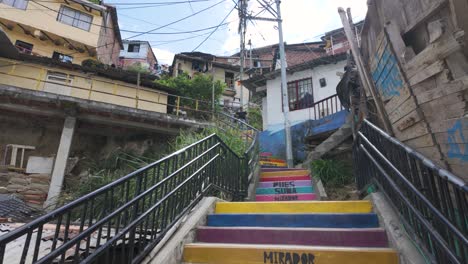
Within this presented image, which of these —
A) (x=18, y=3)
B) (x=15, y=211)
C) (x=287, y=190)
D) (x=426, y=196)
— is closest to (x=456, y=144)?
(x=426, y=196)

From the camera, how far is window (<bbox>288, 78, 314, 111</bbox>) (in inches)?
499

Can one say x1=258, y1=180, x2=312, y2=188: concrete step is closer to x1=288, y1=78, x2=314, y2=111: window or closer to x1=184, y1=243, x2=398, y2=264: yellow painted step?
x1=184, y1=243, x2=398, y2=264: yellow painted step

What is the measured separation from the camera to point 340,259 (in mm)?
2152

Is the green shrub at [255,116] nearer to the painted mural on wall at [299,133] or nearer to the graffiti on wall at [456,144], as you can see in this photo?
the painted mural on wall at [299,133]

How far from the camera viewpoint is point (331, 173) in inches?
238

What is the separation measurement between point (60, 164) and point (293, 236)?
30.9 feet

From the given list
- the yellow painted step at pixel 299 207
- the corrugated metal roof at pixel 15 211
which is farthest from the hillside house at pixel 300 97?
the corrugated metal roof at pixel 15 211

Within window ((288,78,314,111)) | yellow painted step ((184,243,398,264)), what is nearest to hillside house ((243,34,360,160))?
window ((288,78,314,111))

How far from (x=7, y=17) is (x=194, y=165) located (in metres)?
18.8

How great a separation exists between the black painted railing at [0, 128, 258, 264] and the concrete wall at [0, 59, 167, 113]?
27.1 ft

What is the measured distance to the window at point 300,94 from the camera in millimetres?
12664

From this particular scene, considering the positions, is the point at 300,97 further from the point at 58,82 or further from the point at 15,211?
the point at 58,82

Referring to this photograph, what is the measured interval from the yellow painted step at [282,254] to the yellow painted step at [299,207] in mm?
918

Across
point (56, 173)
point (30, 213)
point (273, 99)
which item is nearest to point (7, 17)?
point (56, 173)
